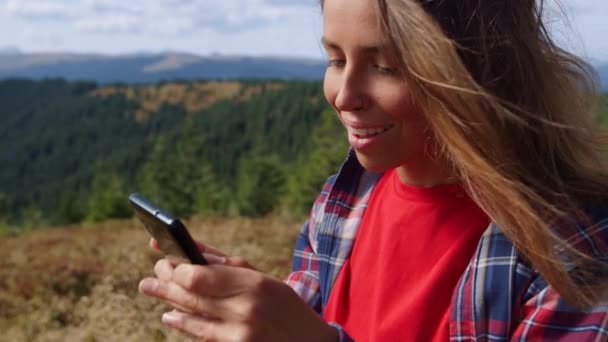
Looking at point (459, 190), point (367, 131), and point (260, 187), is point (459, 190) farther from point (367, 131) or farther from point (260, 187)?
point (260, 187)

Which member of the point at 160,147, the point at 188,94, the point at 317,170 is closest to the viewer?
the point at 317,170

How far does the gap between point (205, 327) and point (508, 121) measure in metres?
0.61

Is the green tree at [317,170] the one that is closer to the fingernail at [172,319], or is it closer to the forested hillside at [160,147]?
the forested hillside at [160,147]

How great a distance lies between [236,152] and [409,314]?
83.6 m

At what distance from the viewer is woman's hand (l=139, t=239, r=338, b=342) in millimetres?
1001

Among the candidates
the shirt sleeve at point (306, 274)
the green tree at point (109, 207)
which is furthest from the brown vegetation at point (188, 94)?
the shirt sleeve at point (306, 274)

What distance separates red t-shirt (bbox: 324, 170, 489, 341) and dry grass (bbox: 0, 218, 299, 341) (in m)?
2.55

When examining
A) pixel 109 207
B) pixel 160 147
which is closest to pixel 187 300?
pixel 109 207

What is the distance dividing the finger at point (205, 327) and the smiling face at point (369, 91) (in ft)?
1.33

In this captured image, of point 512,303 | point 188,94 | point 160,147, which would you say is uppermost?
point 512,303

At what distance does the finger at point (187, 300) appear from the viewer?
1013 millimetres

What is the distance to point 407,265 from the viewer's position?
1278 mm

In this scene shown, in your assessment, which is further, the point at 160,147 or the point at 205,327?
the point at 160,147

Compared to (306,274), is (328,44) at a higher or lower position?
higher
